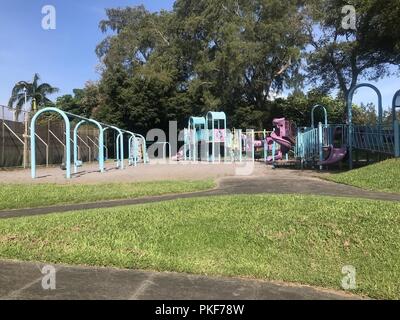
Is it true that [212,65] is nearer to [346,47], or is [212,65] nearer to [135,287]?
[346,47]

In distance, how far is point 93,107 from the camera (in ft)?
176

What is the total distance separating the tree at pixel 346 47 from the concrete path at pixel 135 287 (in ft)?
53.9

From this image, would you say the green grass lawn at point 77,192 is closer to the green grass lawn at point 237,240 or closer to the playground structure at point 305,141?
the green grass lawn at point 237,240

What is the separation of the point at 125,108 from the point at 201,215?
36.7m

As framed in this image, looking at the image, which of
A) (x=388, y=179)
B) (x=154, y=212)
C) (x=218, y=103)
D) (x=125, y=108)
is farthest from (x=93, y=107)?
(x=154, y=212)

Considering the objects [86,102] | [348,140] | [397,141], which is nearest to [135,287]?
[397,141]

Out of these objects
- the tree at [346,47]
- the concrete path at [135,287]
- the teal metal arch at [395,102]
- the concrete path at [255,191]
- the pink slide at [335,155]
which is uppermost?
the tree at [346,47]

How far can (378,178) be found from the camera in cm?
1399

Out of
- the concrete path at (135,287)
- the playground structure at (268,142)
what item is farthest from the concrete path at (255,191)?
the playground structure at (268,142)

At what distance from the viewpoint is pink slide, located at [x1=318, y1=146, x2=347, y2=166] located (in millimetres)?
21172

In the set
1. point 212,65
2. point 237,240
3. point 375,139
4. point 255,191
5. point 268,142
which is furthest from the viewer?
point 212,65

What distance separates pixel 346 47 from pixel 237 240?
26.6 meters

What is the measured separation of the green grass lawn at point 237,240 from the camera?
20.7 ft

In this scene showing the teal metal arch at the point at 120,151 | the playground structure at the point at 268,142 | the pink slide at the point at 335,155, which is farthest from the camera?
the teal metal arch at the point at 120,151
